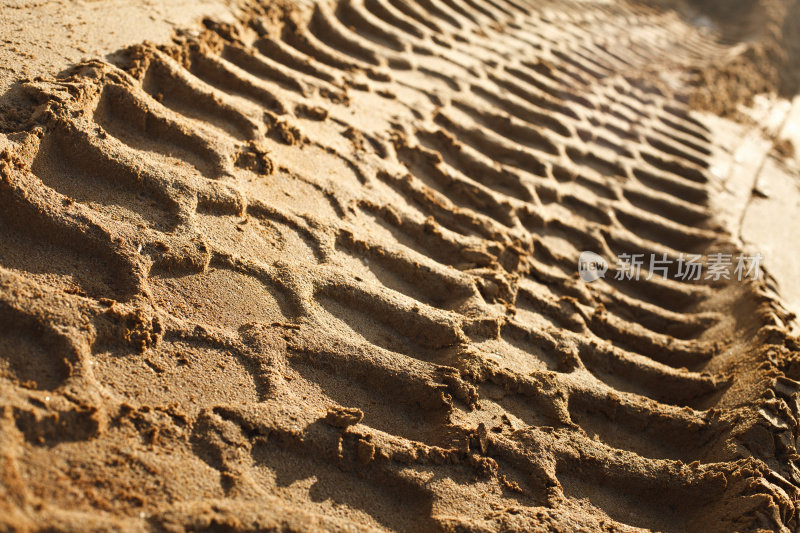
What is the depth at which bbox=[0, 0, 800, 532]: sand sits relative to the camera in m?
1.25

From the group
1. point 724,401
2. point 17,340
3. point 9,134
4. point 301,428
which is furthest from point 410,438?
point 9,134

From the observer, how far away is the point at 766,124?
13.2 feet

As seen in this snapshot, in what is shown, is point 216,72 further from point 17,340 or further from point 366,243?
point 17,340

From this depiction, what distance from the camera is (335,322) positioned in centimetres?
163

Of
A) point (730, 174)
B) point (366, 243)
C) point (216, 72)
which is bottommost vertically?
point (366, 243)

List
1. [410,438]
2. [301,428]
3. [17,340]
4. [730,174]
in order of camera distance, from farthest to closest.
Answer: [730,174], [410,438], [301,428], [17,340]

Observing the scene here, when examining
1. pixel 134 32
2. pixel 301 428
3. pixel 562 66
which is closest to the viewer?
pixel 301 428

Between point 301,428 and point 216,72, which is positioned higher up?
point 216,72

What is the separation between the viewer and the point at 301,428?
1358 mm

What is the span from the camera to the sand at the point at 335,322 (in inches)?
49.0

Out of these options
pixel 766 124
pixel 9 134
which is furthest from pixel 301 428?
pixel 766 124

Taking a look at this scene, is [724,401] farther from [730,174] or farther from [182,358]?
[730,174]

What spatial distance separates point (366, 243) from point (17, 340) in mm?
903

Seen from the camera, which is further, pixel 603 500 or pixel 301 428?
pixel 603 500
